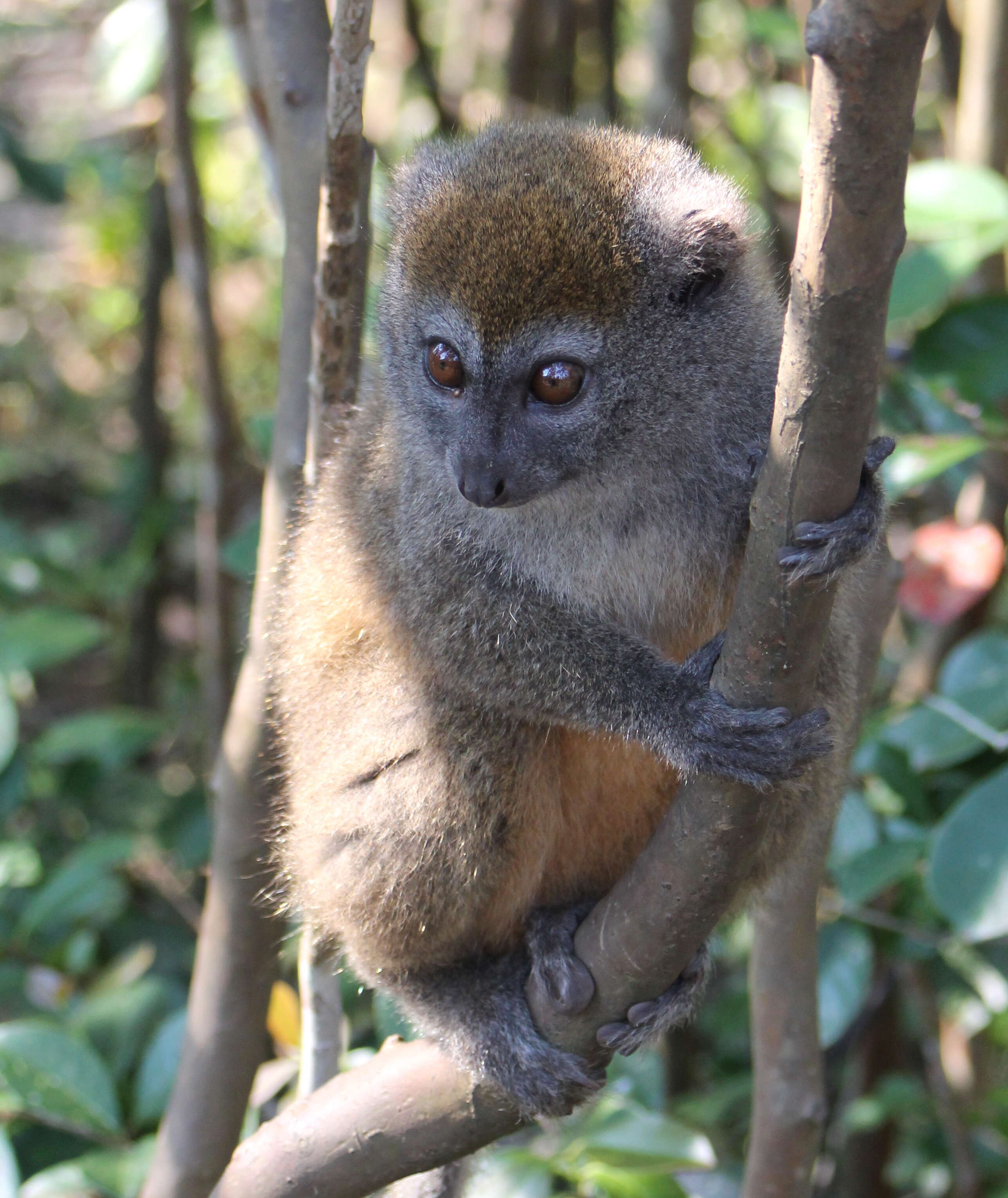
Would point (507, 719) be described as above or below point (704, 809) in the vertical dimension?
below

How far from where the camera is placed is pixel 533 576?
9.43 feet

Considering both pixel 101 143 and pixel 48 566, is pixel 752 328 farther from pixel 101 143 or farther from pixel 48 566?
pixel 101 143

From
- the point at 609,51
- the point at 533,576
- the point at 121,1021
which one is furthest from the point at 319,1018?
the point at 609,51

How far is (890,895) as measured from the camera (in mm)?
4246

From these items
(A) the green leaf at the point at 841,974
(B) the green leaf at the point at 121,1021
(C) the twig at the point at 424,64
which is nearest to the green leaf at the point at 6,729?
(B) the green leaf at the point at 121,1021

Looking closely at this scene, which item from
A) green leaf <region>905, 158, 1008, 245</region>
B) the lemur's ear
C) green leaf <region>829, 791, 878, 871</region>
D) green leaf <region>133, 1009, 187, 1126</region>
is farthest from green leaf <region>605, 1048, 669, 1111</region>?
green leaf <region>905, 158, 1008, 245</region>

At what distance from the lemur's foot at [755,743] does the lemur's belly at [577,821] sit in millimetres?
498

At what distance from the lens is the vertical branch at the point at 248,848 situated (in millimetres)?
3148

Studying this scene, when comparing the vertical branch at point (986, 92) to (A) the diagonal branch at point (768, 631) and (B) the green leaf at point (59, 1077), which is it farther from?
(B) the green leaf at point (59, 1077)

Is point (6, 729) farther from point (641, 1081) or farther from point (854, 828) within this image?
point (854, 828)

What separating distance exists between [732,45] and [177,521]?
4.01 m

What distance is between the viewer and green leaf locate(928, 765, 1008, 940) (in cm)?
313

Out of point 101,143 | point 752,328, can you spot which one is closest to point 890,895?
point 752,328

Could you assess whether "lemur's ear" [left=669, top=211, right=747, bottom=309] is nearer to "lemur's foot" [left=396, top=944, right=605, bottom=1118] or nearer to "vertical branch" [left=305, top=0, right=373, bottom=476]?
"vertical branch" [left=305, top=0, right=373, bottom=476]
